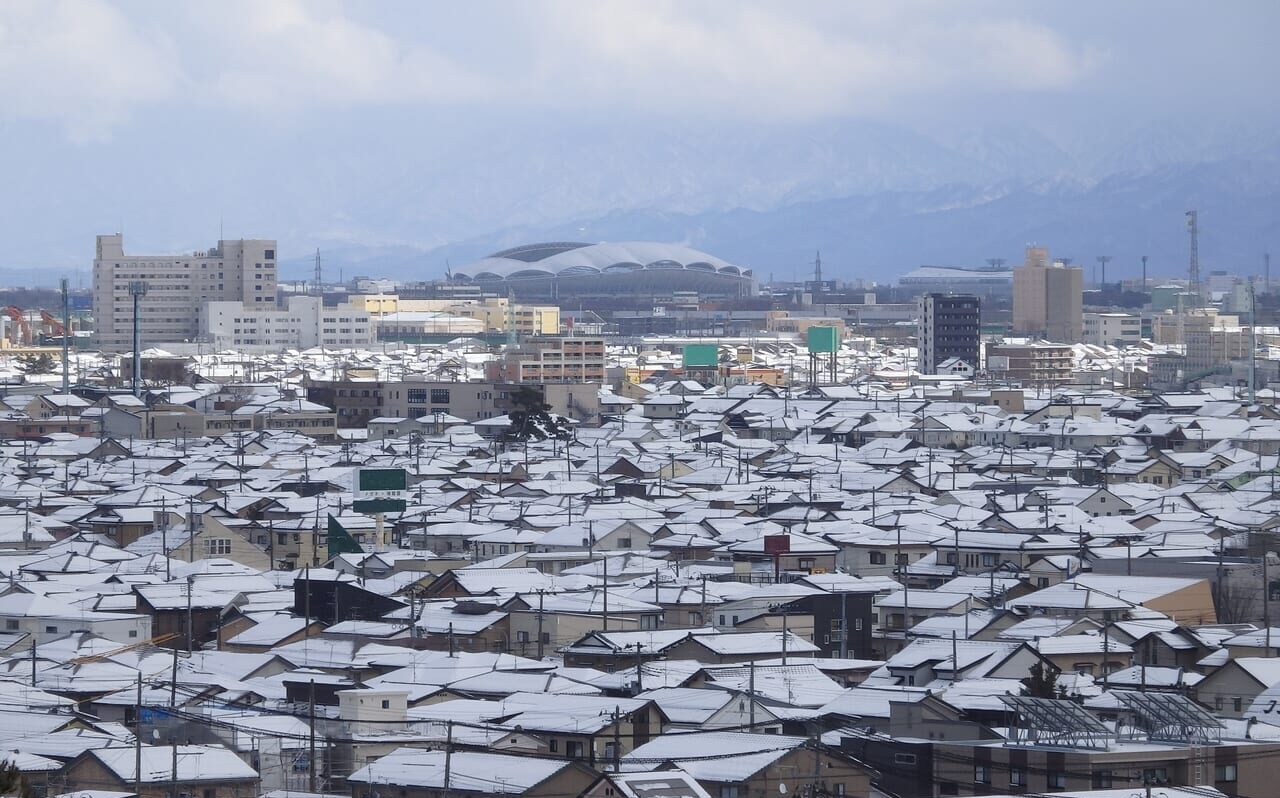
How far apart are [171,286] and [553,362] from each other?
1088 inches

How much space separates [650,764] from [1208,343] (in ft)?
195

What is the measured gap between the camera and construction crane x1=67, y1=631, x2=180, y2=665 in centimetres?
1526

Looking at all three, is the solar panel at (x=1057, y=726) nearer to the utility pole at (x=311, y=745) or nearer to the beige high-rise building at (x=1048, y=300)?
the utility pole at (x=311, y=745)

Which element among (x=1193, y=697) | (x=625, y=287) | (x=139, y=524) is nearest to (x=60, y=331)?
(x=625, y=287)

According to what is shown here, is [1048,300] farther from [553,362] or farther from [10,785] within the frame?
[10,785]

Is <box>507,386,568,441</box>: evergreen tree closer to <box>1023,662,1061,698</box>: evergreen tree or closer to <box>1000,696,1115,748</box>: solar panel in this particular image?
<box>1023,662,1061,698</box>: evergreen tree

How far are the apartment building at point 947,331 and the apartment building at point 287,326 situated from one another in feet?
66.2

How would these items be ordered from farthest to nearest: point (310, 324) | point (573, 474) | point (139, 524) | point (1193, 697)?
1. point (310, 324)
2. point (573, 474)
3. point (139, 524)
4. point (1193, 697)

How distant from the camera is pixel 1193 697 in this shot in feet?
44.6

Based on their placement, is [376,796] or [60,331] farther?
[60,331]

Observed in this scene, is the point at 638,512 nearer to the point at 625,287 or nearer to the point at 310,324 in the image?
the point at 310,324

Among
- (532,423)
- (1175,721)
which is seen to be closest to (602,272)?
(532,423)

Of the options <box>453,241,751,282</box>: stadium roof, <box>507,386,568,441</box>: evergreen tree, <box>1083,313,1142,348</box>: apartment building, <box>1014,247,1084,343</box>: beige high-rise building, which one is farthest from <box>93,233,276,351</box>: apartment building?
<box>453,241,751,282</box>: stadium roof

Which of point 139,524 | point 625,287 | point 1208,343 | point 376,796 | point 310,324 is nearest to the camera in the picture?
point 376,796
